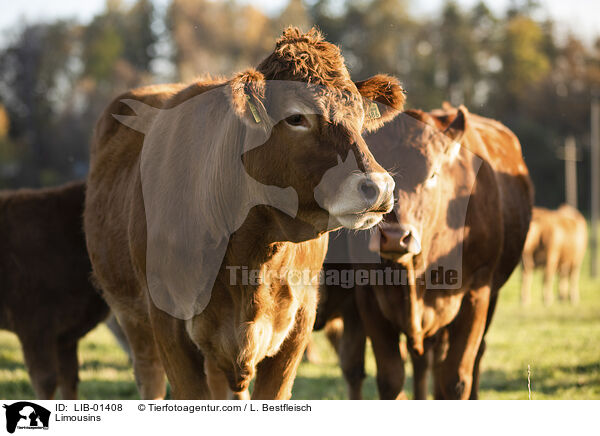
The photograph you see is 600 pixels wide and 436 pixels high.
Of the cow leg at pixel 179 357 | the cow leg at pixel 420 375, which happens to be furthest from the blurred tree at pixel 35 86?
the cow leg at pixel 179 357

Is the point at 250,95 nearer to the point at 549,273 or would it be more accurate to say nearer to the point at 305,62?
the point at 305,62

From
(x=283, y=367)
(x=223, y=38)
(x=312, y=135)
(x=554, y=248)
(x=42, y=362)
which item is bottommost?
(x=42, y=362)

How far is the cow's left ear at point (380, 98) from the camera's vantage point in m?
3.17

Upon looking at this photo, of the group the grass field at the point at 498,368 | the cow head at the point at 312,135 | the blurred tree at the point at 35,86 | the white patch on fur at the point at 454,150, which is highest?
the blurred tree at the point at 35,86

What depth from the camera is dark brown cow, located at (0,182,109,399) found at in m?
5.15

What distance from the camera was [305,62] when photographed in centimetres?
291

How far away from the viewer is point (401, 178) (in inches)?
154

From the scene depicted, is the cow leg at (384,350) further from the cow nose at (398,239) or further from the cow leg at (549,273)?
the cow leg at (549,273)

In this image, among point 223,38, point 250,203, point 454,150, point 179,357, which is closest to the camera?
point 250,203

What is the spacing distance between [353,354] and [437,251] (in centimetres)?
144

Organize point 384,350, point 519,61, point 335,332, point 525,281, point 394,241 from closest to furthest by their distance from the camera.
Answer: point 394,241
point 384,350
point 335,332
point 525,281
point 519,61
